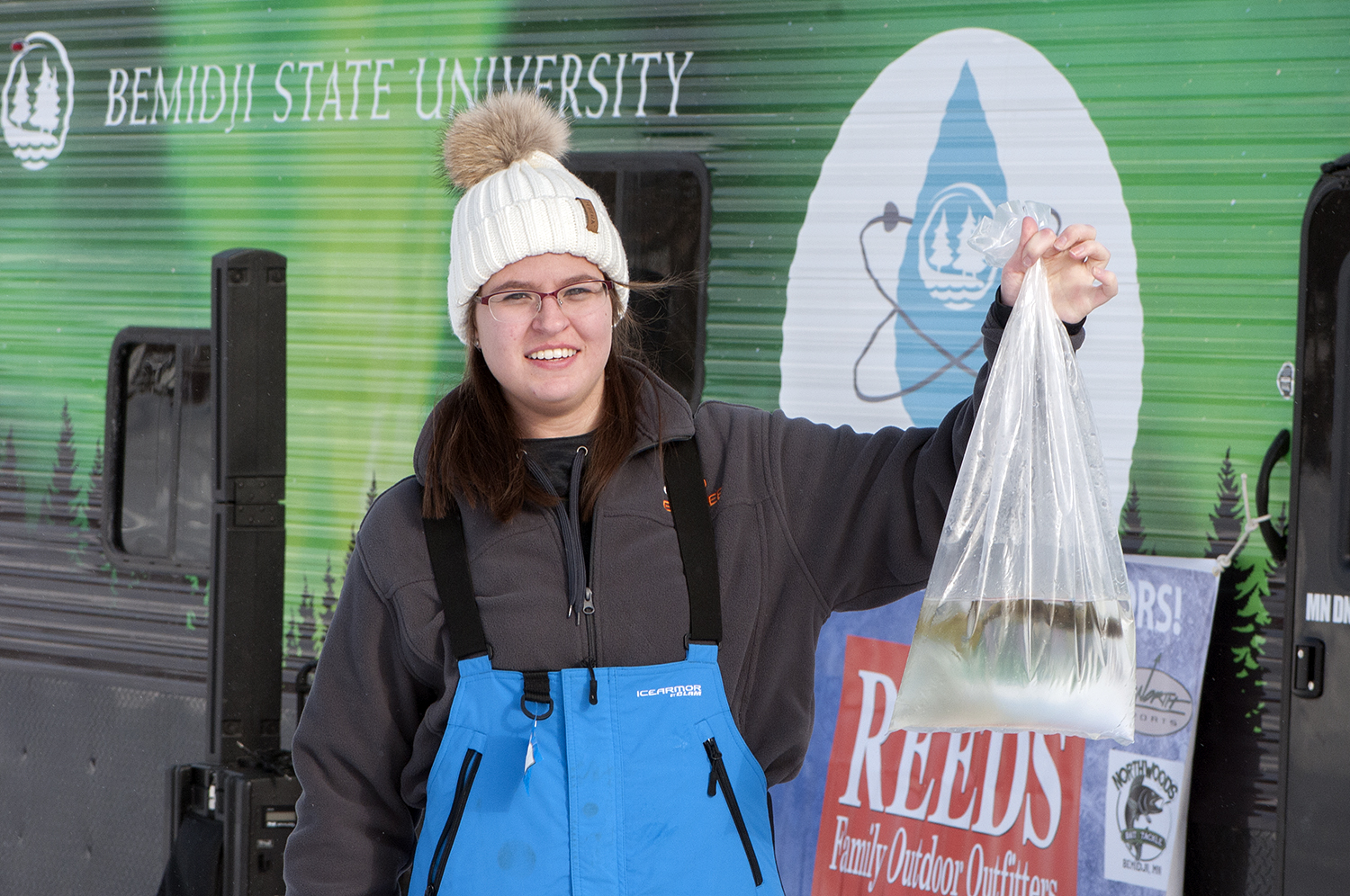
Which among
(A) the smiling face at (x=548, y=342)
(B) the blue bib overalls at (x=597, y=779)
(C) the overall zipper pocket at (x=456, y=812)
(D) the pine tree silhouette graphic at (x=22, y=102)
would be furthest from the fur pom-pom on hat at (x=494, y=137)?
(D) the pine tree silhouette graphic at (x=22, y=102)

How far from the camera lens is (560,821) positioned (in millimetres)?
1745

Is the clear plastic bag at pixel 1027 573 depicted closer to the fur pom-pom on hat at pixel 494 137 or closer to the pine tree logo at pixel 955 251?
the fur pom-pom on hat at pixel 494 137

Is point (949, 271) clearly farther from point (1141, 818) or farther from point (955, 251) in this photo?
point (1141, 818)

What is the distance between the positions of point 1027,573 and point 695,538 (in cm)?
47

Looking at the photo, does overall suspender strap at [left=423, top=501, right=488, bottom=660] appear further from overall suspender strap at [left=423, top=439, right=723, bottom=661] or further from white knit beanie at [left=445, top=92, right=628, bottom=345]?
white knit beanie at [left=445, top=92, right=628, bottom=345]

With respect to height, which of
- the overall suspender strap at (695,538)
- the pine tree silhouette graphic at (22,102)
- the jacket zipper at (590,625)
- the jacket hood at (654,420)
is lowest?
the jacket zipper at (590,625)

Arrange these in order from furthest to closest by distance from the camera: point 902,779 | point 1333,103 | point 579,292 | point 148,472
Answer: point 148,472 → point 902,779 → point 1333,103 → point 579,292

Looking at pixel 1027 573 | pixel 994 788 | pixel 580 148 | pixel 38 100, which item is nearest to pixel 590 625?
pixel 1027 573

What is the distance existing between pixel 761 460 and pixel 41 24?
13.0 ft

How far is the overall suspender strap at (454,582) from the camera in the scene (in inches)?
72.3

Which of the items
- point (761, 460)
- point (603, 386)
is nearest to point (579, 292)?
point (603, 386)

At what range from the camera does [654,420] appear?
6.49 ft

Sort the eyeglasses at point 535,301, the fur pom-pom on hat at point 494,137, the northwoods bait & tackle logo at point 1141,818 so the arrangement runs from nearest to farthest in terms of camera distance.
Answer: the eyeglasses at point 535,301 < the fur pom-pom on hat at point 494,137 < the northwoods bait & tackle logo at point 1141,818

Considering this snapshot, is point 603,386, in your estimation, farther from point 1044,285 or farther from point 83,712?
point 83,712
